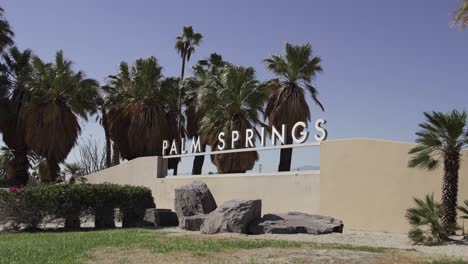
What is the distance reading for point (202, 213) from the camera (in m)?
19.0

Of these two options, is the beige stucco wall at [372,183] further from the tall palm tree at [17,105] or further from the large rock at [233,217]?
the tall palm tree at [17,105]

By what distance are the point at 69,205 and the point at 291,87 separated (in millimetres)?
16556

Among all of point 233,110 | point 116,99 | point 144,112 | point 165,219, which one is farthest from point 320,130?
point 116,99

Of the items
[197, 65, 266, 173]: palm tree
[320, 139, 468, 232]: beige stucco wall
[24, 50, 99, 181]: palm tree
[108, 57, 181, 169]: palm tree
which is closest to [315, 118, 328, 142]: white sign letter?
[320, 139, 468, 232]: beige stucco wall

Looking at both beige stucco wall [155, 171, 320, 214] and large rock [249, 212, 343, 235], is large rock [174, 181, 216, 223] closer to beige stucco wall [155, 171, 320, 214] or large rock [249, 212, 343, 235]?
beige stucco wall [155, 171, 320, 214]

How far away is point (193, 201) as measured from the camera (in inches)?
761

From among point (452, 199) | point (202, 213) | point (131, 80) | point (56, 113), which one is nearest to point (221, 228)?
point (202, 213)

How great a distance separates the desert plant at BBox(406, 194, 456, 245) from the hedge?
1136 cm

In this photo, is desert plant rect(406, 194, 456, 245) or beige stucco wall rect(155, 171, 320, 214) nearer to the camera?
desert plant rect(406, 194, 456, 245)

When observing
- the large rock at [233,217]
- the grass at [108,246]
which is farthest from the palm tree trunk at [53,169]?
the grass at [108,246]

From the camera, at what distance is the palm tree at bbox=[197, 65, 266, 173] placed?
31188 millimetres

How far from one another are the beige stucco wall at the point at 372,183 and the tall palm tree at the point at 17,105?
2604 cm

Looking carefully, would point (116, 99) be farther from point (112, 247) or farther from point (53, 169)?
point (112, 247)

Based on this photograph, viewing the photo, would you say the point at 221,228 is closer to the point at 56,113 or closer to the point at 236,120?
the point at 236,120
